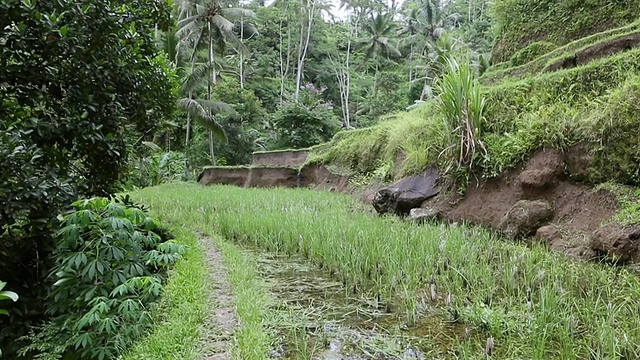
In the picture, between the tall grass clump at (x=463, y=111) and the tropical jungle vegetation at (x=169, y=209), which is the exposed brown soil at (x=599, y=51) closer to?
the tropical jungle vegetation at (x=169, y=209)

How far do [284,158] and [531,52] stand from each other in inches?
341

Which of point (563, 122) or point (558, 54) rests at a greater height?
point (558, 54)

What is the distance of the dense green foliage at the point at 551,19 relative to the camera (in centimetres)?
584

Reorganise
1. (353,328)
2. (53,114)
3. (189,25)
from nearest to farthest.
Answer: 1. (353,328)
2. (53,114)
3. (189,25)

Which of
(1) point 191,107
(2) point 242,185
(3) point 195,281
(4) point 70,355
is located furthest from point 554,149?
(1) point 191,107

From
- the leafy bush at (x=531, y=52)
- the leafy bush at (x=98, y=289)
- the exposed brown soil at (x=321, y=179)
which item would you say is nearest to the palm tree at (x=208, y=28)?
the exposed brown soil at (x=321, y=179)

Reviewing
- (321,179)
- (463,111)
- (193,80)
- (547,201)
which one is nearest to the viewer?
(547,201)

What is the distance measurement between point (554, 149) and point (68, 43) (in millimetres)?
4507

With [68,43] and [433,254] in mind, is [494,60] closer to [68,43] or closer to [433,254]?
[433,254]

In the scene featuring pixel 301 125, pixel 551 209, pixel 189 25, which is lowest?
pixel 551 209

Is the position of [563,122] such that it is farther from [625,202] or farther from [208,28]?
[208,28]

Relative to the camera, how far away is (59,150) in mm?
3480

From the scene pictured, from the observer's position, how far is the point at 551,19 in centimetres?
684

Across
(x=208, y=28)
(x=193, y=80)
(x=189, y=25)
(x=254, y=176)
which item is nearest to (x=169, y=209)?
(x=254, y=176)
